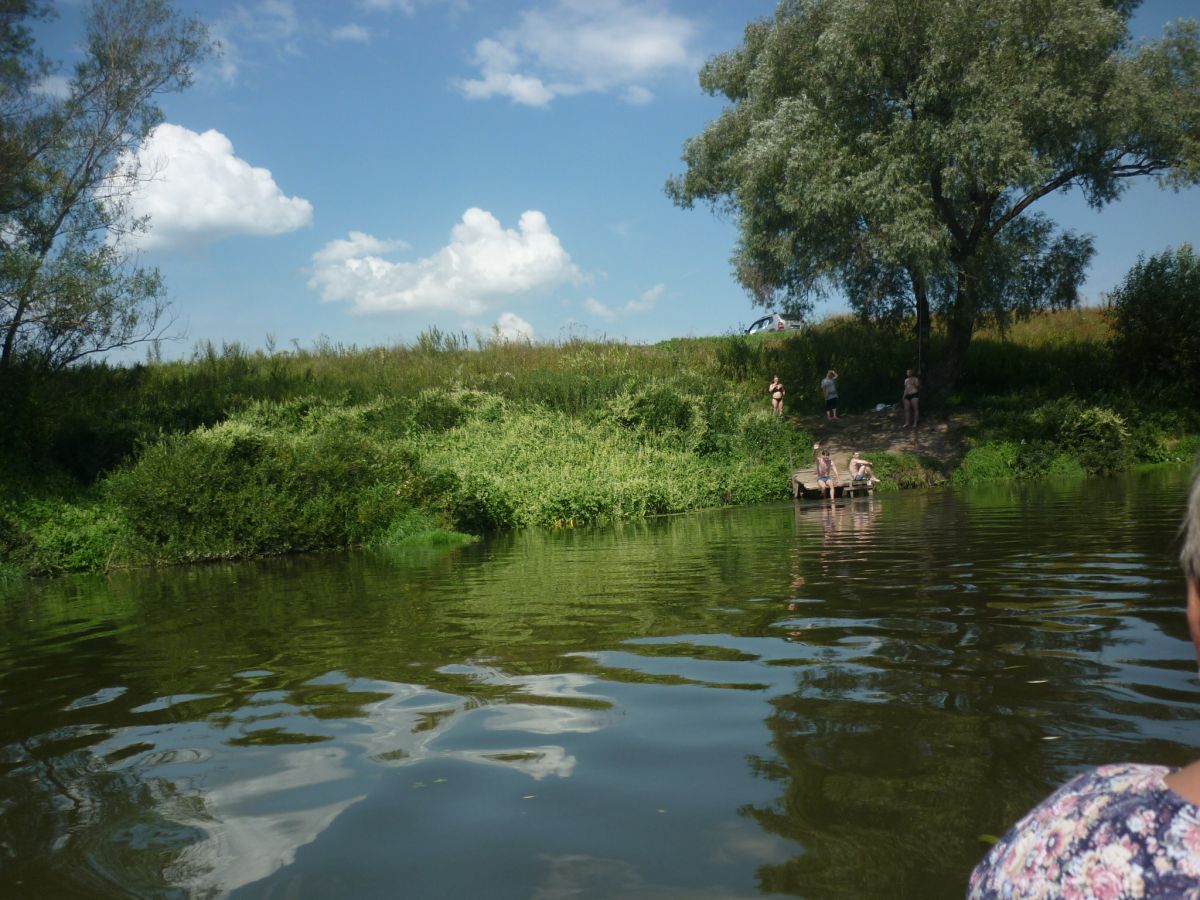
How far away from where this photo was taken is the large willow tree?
2869 centimetres

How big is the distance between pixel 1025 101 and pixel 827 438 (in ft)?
38.5

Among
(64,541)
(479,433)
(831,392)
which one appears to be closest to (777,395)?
(831,392)

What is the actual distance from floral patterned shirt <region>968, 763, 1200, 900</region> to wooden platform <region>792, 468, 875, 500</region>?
25.4m

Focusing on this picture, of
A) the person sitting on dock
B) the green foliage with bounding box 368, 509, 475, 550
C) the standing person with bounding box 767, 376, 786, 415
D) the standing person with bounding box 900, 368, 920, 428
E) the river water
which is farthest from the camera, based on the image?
the standing person with bounding box 767, 376, 786, 415

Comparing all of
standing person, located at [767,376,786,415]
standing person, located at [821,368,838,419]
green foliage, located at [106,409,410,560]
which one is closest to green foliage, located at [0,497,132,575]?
green foliage, located at [106,409,410,560]

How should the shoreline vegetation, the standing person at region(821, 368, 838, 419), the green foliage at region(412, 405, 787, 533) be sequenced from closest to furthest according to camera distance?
1. the shoreline vegetation
2. the green foliage at region(412, 405, 787, 533)
3. the standing person at region(821, 368, 838, 419)

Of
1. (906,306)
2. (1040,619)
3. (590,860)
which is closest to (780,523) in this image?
(1040,619)

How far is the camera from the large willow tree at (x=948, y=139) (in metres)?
28.7

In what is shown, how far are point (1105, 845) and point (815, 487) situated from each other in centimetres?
2561

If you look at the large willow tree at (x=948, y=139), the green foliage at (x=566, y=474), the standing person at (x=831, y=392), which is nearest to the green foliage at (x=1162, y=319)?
the large willow tree at (x=948, y=139)

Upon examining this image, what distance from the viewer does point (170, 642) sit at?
8.93 meters

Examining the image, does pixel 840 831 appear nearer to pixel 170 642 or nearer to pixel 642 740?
pixel 642 740

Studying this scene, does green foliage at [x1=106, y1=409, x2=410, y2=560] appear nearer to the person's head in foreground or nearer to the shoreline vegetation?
the shoreline vegetation

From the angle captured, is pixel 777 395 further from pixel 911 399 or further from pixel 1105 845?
pixel 1105 845
